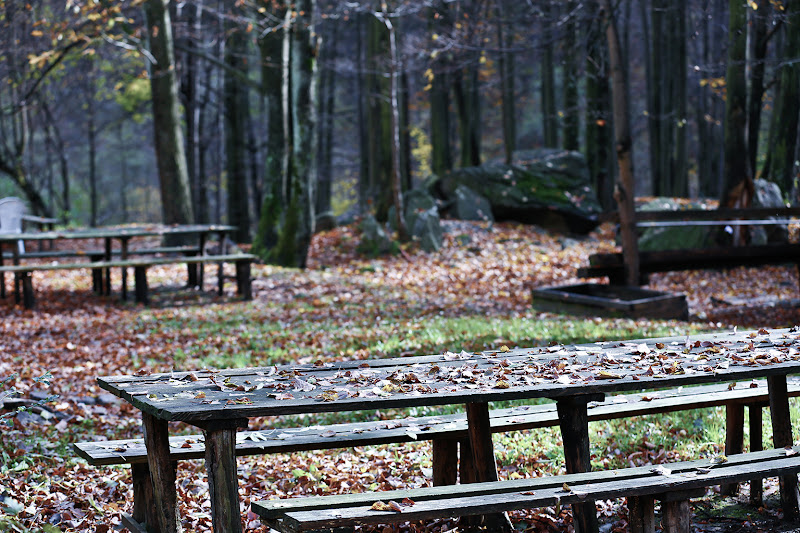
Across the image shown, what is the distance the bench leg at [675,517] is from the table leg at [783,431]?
1105 mm

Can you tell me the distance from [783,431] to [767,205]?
459 inches

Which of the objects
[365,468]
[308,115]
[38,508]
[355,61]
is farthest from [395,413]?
[355,61]

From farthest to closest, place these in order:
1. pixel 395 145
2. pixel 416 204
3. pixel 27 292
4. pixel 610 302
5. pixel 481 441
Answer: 1. pixel 416 204
2. pixel 395 145
3. pixel 27 292
4. pixel 610 302
5. pixel 481 441

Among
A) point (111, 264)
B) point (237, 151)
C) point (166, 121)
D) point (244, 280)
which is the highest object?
point (166, 121)

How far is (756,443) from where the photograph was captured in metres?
4.40

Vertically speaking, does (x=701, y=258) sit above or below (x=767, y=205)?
below

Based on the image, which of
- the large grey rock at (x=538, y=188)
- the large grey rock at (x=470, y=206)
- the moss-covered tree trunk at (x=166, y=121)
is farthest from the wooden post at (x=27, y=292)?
the large grey rock at (x=538, y=188)

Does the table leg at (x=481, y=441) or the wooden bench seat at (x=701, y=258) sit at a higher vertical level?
the wooden bench seat at (x=701, y=258)

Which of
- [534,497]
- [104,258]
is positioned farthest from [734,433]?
[104,258]

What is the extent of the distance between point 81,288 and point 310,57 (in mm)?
5849

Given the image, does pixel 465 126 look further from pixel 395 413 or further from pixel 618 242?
pixel 395 413

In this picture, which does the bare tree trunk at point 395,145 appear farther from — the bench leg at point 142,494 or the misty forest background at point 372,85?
the bench leg at point 142,494

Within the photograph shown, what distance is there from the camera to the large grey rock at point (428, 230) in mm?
17078

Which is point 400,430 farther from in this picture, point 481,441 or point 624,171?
point 624,171
